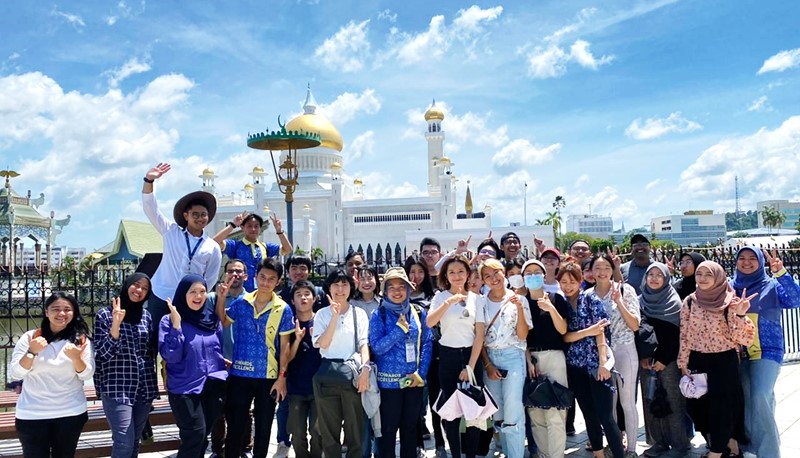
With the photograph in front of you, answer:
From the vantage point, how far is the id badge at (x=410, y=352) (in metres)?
4.12

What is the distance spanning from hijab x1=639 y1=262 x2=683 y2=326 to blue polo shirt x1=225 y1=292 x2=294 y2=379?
9.25 feet

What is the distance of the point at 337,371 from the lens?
4.02 metres

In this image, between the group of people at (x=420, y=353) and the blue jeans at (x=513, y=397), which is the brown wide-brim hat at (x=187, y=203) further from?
the blue jeans at (x=513, y=397)

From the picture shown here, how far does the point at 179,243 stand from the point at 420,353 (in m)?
2.02

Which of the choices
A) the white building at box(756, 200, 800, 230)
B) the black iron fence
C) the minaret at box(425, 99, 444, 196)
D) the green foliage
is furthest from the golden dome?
the green foliage

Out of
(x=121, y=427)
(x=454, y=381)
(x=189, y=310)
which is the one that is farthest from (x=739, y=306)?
(x=121, y=427)

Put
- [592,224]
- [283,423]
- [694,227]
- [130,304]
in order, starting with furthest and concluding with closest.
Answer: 1. [592,224]
2. [694,227]
3. [283,423]
4. [130,304]

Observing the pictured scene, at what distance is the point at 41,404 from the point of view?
3.50 metres

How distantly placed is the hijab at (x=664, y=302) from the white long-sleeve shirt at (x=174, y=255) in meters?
3.49

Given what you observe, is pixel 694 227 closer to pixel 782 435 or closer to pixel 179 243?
pixel 782 435

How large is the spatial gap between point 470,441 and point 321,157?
47930 millimetres

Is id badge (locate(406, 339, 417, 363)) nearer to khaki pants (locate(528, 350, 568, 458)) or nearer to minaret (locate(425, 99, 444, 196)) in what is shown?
khaki pants (locate(528, 350, 568, 458))

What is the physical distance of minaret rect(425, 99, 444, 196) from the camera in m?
50.1

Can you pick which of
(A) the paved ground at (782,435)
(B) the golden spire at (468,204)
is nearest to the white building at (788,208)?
(B) the golden spire at (468,204)
